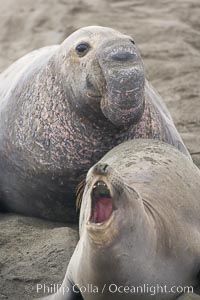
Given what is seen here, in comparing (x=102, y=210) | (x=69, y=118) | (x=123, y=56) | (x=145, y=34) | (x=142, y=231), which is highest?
(x=123, y=56)

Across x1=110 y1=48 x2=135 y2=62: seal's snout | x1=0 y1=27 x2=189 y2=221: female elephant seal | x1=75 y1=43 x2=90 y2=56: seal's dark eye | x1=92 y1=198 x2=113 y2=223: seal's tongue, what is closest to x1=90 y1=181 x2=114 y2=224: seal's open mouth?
x1=92 y1=198 x2=113 y2=223: seal's tongue

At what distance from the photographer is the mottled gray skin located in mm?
3725

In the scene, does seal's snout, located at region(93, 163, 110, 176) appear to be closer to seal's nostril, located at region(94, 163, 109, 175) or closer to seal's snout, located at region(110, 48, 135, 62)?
seal's nostril, located at region(94, 163, 109, 175)

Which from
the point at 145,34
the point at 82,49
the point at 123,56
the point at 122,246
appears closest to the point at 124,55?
the point at 123,56

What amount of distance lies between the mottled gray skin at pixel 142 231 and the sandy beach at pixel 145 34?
0.96 m

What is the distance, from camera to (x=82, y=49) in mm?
5273

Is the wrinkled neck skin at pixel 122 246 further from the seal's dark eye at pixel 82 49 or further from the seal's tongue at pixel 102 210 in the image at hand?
the seal's dark eye at pixel 82 49

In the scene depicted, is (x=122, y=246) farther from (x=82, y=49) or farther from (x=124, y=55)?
(x=82, y=49)

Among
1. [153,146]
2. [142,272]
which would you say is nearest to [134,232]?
[142,272]

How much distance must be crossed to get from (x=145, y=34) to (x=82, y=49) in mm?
4442

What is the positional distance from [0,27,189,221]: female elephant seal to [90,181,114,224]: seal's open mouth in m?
1.27

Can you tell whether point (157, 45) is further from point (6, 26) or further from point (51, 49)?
point (51, 49)

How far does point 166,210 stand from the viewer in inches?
171

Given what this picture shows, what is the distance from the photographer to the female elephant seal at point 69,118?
4914 millimetres
